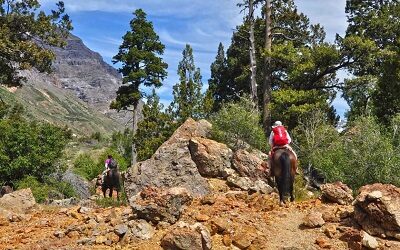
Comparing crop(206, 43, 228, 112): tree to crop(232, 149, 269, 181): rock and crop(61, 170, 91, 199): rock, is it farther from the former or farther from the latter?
crop(232, 149, 269, 181): rock

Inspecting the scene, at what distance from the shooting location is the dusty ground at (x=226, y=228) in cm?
895

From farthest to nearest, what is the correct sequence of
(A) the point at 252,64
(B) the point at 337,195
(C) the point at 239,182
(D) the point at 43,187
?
(A) the point at 252,64, (D) the point at 43,187, (C) the point at 239,182, (B) the point at 337,195

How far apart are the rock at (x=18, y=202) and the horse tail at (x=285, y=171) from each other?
26.8ft

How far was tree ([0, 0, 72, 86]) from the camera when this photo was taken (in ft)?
66.3

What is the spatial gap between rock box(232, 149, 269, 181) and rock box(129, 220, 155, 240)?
8.65 m

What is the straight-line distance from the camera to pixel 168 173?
55.6 ft

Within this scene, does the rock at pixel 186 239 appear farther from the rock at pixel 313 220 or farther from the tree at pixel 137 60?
the tree at pixel 137 60

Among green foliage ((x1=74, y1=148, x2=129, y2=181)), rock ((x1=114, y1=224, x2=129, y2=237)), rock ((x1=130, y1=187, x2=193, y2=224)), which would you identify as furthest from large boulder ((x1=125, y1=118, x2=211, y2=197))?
green foliage ((x1=74, y1=148, x2=129, y2=181))

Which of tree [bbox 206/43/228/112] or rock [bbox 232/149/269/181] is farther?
tree [bbox 206/43/228/112]

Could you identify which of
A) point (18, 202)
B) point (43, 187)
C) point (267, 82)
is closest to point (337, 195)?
point (18, 202)

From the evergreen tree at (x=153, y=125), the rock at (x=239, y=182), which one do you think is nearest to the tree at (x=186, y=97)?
the evergreen tree at (x=153, y=125)

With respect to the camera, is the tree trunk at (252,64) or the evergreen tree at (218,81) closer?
the tree trunk at (252,64)

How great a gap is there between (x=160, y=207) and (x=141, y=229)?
655 millimetres

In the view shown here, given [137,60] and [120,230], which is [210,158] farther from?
[137,60]
